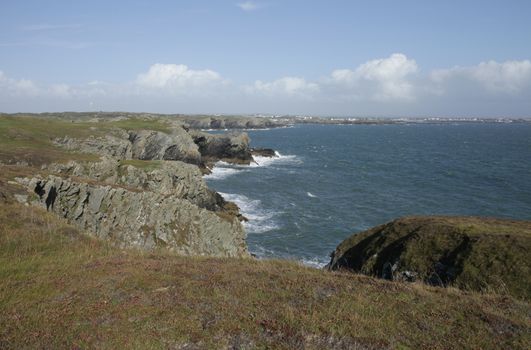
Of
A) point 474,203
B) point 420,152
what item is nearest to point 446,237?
point 474,203

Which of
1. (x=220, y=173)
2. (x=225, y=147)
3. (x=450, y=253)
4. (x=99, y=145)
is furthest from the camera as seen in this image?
(x=225, y=147)

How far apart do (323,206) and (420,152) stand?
89207 mm

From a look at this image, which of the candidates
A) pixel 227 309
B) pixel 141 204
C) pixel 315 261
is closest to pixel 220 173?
pixel 315 261

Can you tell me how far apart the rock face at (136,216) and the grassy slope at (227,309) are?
12.8 meters

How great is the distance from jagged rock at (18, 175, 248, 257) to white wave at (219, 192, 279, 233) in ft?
44.9

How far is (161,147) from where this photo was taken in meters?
87.8

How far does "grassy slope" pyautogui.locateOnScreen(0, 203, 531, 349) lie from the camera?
9.38 m

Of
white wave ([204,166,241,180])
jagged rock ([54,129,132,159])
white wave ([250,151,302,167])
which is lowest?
white wave ([204,166,241,180])

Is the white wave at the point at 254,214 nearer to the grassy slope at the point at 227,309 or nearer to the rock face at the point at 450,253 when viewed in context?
the rock face at the point at 450,253

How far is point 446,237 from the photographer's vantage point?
20.7m

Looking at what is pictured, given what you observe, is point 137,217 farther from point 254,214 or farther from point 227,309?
point 254,214

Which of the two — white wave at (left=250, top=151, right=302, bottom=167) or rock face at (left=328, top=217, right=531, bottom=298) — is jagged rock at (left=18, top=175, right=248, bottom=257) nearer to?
rock face at (left=328, top=217, right=531, bottom=298)

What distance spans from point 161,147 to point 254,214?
→ 130 feet

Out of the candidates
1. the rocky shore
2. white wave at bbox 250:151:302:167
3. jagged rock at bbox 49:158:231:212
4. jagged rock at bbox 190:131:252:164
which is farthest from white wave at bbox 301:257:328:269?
jagged rock at bbox 190:131:252:164
